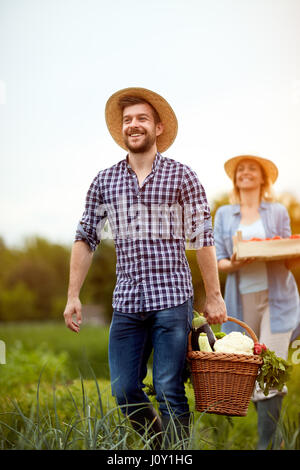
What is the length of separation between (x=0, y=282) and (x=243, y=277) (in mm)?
21367

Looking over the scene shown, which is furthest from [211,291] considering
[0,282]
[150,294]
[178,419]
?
[0,282]

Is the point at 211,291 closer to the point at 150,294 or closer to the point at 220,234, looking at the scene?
the point at 150,294

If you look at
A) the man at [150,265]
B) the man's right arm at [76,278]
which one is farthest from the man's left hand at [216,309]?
the man's right arm at [76,278]

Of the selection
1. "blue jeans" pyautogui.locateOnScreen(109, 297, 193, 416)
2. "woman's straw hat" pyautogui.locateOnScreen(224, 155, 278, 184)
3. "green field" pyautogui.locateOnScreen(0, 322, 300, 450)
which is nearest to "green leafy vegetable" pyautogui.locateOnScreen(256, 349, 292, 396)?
"green field" pyautogui.locateOnScreen(0, 322, 300, 450)

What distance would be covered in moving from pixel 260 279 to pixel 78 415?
4.98ft

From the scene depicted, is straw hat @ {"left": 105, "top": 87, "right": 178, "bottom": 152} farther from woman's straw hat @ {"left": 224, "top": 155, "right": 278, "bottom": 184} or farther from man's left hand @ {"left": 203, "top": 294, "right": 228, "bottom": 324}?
man's left hand @ {"left": 203, "top": 294, "right": 228, "bottom": 324}

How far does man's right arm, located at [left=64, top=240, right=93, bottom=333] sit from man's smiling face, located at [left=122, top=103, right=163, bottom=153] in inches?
21.5

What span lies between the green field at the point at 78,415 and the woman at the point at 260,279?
205 millimetres

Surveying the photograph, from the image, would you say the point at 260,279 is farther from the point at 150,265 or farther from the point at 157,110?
the point at 157,110

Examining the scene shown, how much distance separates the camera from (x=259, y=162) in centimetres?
351

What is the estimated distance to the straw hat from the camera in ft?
8.93

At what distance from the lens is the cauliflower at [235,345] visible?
2.49 metres

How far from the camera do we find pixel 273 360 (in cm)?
245

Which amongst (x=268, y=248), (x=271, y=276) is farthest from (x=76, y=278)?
(x=271, y=276)
